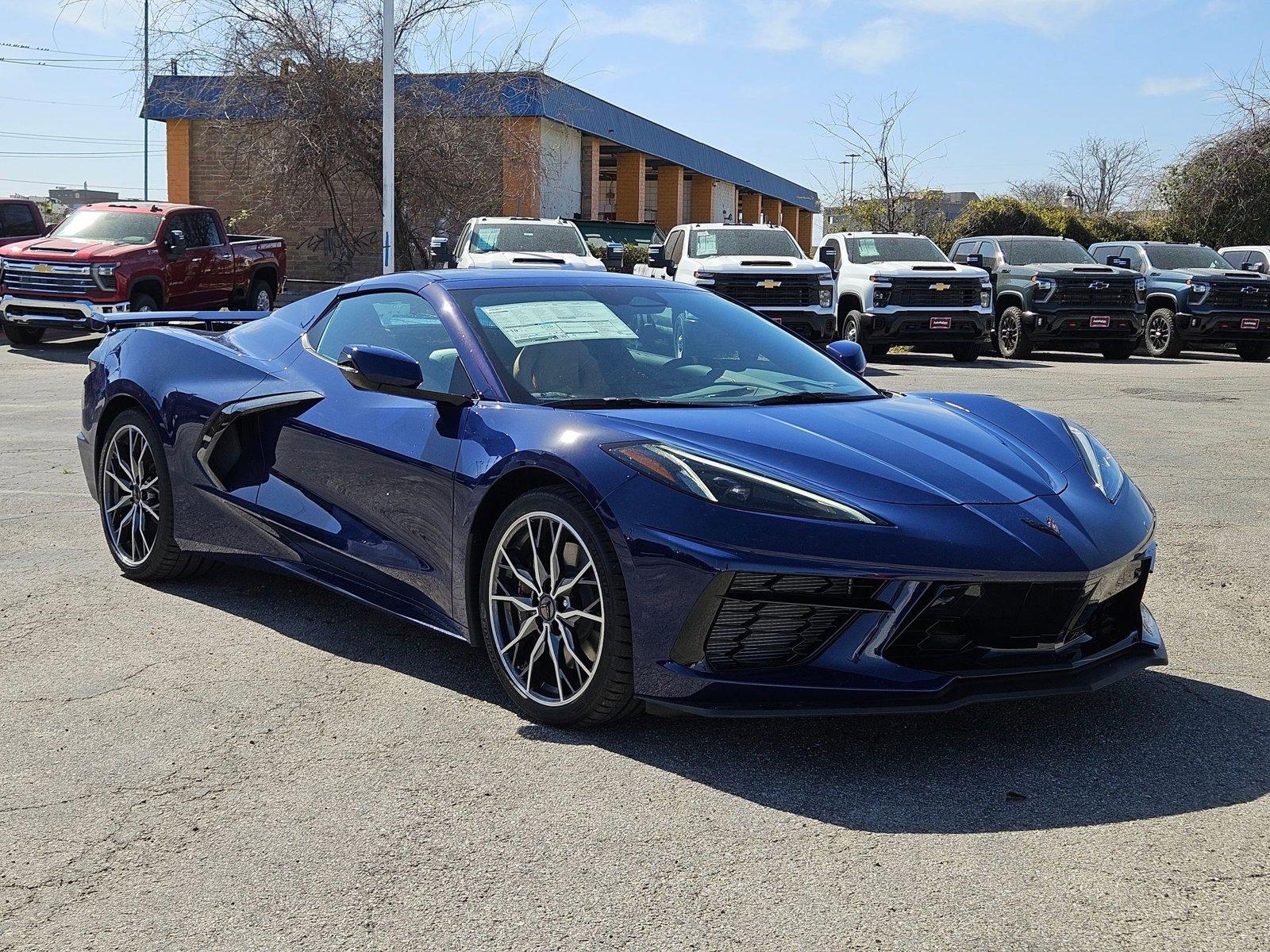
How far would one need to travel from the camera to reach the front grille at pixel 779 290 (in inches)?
714

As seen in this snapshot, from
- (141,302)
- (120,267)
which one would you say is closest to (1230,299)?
(141,302)

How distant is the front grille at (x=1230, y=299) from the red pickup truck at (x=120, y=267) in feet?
46.2

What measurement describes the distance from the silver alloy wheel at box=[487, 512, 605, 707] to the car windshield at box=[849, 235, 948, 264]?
16.8 metres

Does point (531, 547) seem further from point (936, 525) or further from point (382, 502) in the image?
point (936, 525)

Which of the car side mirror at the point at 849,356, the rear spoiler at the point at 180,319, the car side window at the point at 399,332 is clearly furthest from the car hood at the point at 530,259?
the car side window at the point at 399,332

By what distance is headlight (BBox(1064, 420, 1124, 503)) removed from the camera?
4352 mm

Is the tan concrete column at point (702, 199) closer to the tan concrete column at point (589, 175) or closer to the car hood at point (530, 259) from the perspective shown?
the tan concrete column at point (589, 175)

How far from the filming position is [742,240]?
19656mm

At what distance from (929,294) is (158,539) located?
1524 cm

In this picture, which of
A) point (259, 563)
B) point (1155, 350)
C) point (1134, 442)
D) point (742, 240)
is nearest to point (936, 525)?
point (259, 563)

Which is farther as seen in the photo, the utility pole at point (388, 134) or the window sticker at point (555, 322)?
the utility pole at point (388, 134)

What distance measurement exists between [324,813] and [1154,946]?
189 centimetres

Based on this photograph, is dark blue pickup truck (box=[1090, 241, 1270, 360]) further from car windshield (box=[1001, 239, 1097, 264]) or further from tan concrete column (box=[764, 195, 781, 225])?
tan concrete column (box=[764, 195, 781, 225])

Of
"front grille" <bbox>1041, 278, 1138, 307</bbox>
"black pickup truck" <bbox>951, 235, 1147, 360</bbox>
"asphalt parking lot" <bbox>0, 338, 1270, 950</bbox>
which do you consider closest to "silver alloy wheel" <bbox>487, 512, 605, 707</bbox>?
"asphalt parking lot" <bbox>0, 338, 1270, 950</bbox>
